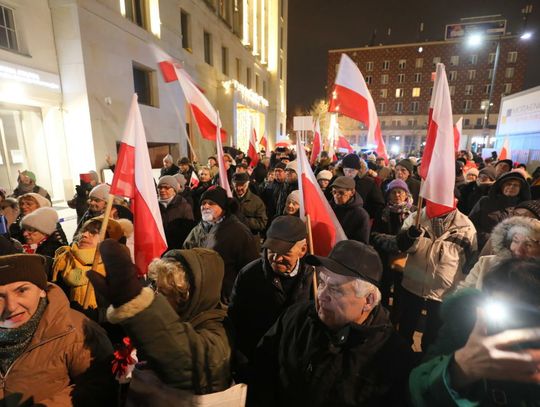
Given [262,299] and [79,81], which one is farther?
[79,81]

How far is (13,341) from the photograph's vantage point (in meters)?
1.55

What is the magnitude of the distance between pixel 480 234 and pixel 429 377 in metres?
3.32

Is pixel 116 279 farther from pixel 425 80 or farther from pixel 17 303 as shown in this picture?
pixel 425 80

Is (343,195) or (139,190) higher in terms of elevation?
(139,190)

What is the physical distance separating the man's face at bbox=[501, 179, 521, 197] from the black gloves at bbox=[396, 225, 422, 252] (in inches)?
72.6

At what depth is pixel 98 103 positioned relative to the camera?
10.3 m

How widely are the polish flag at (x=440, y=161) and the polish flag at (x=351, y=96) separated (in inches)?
62.6

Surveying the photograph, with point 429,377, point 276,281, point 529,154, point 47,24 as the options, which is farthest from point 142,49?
point 529,154

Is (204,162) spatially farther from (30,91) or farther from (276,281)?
(276,281)

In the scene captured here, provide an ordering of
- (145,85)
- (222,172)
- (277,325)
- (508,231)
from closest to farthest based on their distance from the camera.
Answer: (277,325) < (508,231) < (222,172) < (145,85)

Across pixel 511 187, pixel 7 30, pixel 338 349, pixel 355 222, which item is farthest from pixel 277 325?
pixel 7 30

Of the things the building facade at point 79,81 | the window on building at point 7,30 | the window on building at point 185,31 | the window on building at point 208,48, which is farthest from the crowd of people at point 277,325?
the window on building at point 208,48

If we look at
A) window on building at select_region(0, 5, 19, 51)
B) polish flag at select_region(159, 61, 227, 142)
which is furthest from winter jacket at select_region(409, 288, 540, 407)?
window on building at select_region(0, 5, 19, 51)

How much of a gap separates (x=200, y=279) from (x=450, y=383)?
3.73 ft
